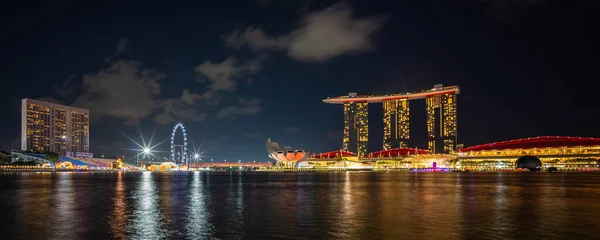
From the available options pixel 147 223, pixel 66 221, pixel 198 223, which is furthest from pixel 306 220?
pixel 66 221

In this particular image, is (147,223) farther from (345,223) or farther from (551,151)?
(551,151)

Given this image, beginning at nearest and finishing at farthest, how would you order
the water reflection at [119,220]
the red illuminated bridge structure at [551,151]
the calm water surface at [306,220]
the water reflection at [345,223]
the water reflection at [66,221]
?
1. the calm water surface at [306,220]
2. the water reflection at [345,223]
3. the water reflection at [66,221]
4. the water reflection at [119,220]
5. the red illuminated bridge structure at [551,151]

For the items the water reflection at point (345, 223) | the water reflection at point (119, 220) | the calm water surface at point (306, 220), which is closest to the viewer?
the calm water surface at point (306, 220)

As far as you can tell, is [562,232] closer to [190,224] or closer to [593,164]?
[190,224]

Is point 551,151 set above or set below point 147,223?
above

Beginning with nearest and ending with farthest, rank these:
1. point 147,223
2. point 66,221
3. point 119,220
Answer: point 147,223, point 66,221, point 119,220

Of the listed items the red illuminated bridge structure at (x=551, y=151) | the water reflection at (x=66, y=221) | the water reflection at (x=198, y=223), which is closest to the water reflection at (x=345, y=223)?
the water reflection at (x=198, y=223)

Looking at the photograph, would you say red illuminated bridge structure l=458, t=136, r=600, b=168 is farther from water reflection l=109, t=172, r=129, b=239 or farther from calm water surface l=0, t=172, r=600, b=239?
water reflection l=109, t=172, r=129, b=239

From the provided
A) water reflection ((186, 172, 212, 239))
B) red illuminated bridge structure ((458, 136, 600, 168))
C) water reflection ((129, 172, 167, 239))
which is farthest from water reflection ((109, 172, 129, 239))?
red illuminated bridge structure ((458, 136, 600, 168))

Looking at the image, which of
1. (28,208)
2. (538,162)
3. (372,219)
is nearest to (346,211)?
(372,219)

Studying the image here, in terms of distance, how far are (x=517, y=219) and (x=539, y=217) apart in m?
1.94

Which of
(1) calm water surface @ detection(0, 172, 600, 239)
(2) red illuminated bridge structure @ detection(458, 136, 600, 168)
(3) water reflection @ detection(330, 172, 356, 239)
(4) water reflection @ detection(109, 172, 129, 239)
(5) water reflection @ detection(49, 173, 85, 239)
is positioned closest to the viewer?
(1) calm water surface @ detection(0, 172, 600, 239)

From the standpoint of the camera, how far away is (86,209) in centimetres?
3297

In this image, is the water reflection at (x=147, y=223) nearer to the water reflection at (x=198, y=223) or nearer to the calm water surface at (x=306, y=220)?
the calm water surface at (x=306, y=220)
